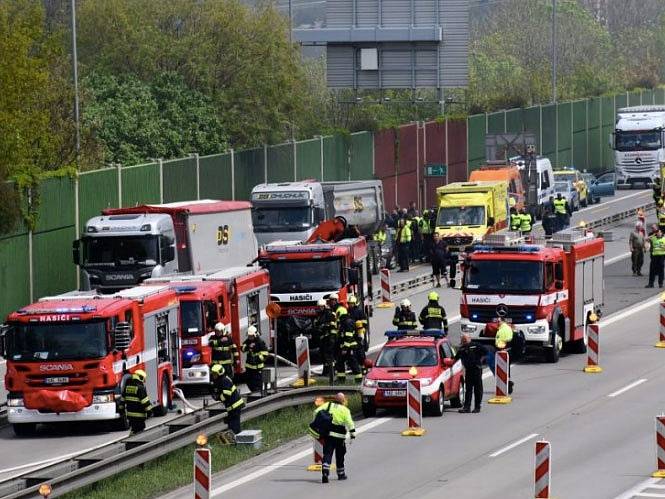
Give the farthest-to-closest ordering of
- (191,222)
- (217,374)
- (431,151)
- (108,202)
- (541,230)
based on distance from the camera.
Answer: (431,151) < (541,230) < (108,202) < (191,222) < (217,374)

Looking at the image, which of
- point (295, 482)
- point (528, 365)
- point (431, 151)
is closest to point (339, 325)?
point (528, 365)

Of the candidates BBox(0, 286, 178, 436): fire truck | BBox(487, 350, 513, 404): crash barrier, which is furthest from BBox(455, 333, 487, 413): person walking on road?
BBox(0, 286, 178, 436): fire truck

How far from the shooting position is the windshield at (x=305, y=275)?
137 ft

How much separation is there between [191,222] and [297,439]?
1578 cm

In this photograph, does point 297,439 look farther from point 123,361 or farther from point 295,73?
point 295,73

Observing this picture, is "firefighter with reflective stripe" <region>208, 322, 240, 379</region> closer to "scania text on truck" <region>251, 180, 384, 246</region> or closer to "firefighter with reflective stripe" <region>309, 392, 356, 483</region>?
"firefighter with reflective stripe" <region>309, 392, 356, 483</region>

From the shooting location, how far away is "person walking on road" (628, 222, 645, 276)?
57.2 meters

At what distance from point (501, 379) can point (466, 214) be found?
25.9 metres

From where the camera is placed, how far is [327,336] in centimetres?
3853

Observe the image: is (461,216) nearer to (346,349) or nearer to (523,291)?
(523,291)

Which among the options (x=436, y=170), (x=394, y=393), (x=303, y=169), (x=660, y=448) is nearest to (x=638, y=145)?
(x=436, y=170)

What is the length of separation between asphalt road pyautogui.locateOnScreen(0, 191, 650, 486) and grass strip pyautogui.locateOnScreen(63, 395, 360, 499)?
2147 millimetres

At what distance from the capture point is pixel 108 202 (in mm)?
53094

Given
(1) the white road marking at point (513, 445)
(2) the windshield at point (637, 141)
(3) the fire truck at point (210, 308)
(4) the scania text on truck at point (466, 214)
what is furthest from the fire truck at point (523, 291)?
(2) the windshield at point (637, 141)
